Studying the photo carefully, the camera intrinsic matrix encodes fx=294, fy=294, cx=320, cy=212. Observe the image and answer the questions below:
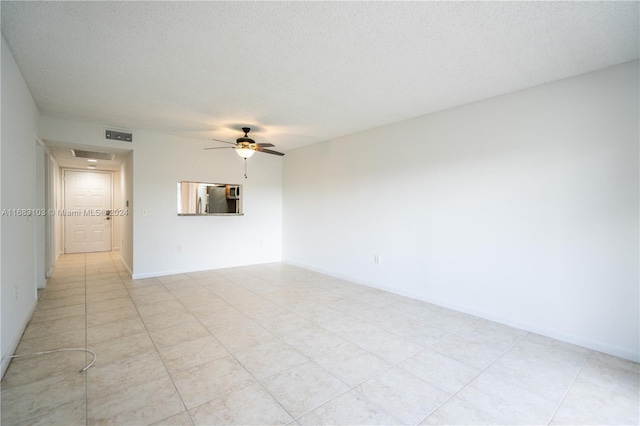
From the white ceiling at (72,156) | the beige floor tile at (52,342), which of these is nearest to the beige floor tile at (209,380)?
the beige floor tile at (52,342)

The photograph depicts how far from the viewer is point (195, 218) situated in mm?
5465

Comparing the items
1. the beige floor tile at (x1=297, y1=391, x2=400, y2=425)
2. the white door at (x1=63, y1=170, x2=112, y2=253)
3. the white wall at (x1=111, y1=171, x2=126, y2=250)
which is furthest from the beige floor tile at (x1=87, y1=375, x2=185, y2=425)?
the white door at (x1=63, y1=170, x2=112, y2=253)

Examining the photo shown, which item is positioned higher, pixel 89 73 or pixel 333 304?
pixel 89 73

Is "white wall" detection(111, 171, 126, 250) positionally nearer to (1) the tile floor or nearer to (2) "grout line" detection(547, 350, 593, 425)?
(1) the tile floor

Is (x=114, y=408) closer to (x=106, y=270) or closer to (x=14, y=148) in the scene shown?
(x=14, y=148)

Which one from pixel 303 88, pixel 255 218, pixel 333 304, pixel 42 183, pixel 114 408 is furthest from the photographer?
pixel 255 218

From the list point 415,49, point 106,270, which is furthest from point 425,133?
point 106,270

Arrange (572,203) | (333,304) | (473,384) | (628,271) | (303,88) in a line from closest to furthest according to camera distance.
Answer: (473,384)
(628,271)
(572,203)
(303,88)
(333,304)

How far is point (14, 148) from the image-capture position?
2555 millimetres

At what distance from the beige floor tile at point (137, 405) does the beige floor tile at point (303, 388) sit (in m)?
0.60

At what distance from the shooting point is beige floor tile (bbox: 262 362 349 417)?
185cm

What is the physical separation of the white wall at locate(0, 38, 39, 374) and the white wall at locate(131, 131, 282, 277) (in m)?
1.58

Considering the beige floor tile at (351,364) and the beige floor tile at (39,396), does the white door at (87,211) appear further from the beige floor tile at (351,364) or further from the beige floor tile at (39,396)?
the beige floor tile at (351,364)

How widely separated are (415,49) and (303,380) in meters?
2.64
